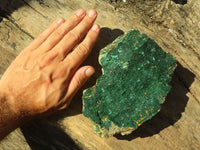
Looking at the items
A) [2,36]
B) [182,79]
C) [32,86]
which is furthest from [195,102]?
[2,36]

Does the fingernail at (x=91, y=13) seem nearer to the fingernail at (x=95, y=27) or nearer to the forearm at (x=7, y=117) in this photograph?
the fingernail at (x=95, y=27)

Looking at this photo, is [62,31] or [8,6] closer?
[62,31]

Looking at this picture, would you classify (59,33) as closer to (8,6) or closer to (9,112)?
(8,6)

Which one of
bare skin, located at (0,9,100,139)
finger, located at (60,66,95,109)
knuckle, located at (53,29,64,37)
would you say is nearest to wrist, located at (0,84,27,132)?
bare skin, located at (0,9,100,139)

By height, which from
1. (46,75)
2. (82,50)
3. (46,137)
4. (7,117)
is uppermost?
(82,50)

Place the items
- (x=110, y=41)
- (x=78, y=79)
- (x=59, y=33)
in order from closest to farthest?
1. (x=78, y=79)
2. (x=59, y=33)
3. (x=110, y=41)

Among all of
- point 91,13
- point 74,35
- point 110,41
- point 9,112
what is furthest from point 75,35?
point 9,112
